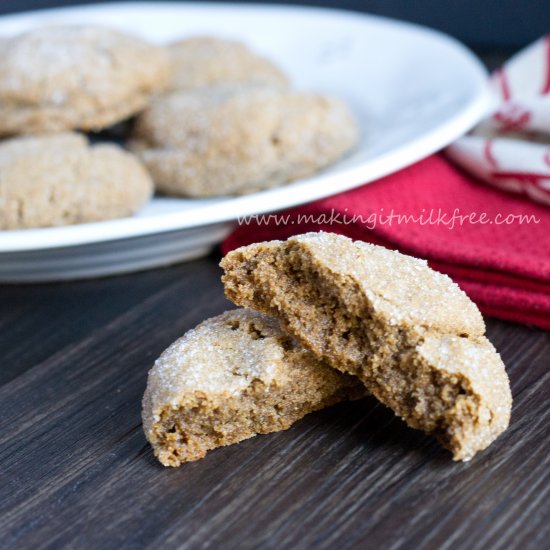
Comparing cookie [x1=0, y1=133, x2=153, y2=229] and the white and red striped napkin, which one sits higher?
the white and red striped napkin

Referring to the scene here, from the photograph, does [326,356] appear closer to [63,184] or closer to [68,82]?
[63,184]

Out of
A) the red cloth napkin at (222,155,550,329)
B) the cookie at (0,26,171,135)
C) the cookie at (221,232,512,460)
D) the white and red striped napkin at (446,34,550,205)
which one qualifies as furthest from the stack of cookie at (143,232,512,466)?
the cookie at (0,26,171,135)

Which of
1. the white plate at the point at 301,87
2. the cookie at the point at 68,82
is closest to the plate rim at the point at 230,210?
the white plate at the point at 301,87

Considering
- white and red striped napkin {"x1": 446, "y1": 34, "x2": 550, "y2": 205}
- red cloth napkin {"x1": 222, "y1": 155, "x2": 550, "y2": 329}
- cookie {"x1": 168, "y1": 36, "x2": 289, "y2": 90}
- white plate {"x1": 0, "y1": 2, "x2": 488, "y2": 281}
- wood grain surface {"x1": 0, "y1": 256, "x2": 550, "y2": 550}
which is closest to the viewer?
wood grain surface {"x1": 0, "y1": 256, "x2": 550, "y2": 550}

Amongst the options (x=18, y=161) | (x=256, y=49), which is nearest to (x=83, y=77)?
(x=18, y=161)

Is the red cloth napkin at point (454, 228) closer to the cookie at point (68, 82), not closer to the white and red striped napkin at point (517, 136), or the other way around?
the white and red striped napkin at point (517, 136)

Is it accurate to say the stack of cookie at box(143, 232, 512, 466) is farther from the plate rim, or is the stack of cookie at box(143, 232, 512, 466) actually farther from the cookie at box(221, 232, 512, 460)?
the plate rim
